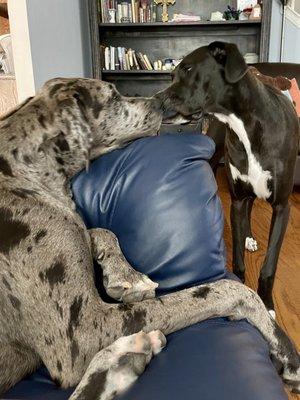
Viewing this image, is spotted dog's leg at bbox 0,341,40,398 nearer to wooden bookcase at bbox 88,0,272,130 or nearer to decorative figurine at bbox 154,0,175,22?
wooden bookcase at bbox 88,0,272,130

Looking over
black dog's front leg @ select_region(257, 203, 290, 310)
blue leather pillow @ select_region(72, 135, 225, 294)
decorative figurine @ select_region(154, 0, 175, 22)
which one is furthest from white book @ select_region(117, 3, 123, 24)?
blue leather pillow @ select_region(72, 135, 225, 294)

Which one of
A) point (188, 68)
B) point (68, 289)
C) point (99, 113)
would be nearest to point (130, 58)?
point (188, 68)

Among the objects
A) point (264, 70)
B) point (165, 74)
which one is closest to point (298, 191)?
point (264, 70)

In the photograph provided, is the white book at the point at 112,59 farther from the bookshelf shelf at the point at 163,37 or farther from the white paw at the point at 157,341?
the white paw at the point at 157,341

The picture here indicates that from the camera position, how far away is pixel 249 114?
2033 millimetres

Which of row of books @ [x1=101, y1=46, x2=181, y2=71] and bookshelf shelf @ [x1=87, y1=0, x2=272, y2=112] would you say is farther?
row of books @ [x1=101, y1=46, x2=181, y2=71]

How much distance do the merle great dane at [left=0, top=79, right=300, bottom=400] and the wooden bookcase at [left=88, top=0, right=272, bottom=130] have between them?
3805 millimetres

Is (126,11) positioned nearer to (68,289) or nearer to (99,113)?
(99,113)

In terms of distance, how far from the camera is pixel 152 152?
1.40 meters

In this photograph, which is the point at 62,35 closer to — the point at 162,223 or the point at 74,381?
the point at 162,223

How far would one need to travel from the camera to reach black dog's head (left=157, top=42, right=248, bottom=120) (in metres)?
2.03

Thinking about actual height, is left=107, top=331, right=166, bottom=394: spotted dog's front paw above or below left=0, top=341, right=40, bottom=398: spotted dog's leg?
above

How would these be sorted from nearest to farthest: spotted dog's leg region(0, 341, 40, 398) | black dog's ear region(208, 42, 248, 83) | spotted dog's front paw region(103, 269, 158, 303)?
spotted dog's leg region(0, 341, 40, 398), spotted dog's front paw region(103, 269, 158, 303), black dog's ear region(208, 42, 248, 83)

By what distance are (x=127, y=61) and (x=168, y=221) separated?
431 centimetres
